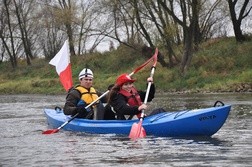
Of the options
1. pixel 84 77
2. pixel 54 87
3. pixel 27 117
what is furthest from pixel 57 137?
pixel 54 87

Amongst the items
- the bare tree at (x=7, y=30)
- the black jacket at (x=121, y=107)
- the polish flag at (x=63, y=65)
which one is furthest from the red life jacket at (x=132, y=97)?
the bare tree at (x=7, y=30)

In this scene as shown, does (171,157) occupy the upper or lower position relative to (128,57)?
lower

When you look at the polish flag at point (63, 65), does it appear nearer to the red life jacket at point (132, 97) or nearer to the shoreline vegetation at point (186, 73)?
the red life jacket at point (132, 97)

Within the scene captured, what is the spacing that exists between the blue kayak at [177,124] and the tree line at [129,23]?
14731mm

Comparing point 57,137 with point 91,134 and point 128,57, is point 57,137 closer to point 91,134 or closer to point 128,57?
point 91,134

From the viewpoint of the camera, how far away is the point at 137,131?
8945 mm

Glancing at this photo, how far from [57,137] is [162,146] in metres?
2.62

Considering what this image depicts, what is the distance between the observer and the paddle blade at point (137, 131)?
8.91 meters

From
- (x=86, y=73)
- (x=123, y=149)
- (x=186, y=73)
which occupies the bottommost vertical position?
(x=123, y=149)

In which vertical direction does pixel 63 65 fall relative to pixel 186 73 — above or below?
above

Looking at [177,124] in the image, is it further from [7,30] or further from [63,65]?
[7,30]

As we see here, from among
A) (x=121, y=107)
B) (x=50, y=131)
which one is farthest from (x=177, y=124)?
(x=50, y=131)

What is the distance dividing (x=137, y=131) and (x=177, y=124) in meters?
0.69

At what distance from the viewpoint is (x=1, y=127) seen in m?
12.3
